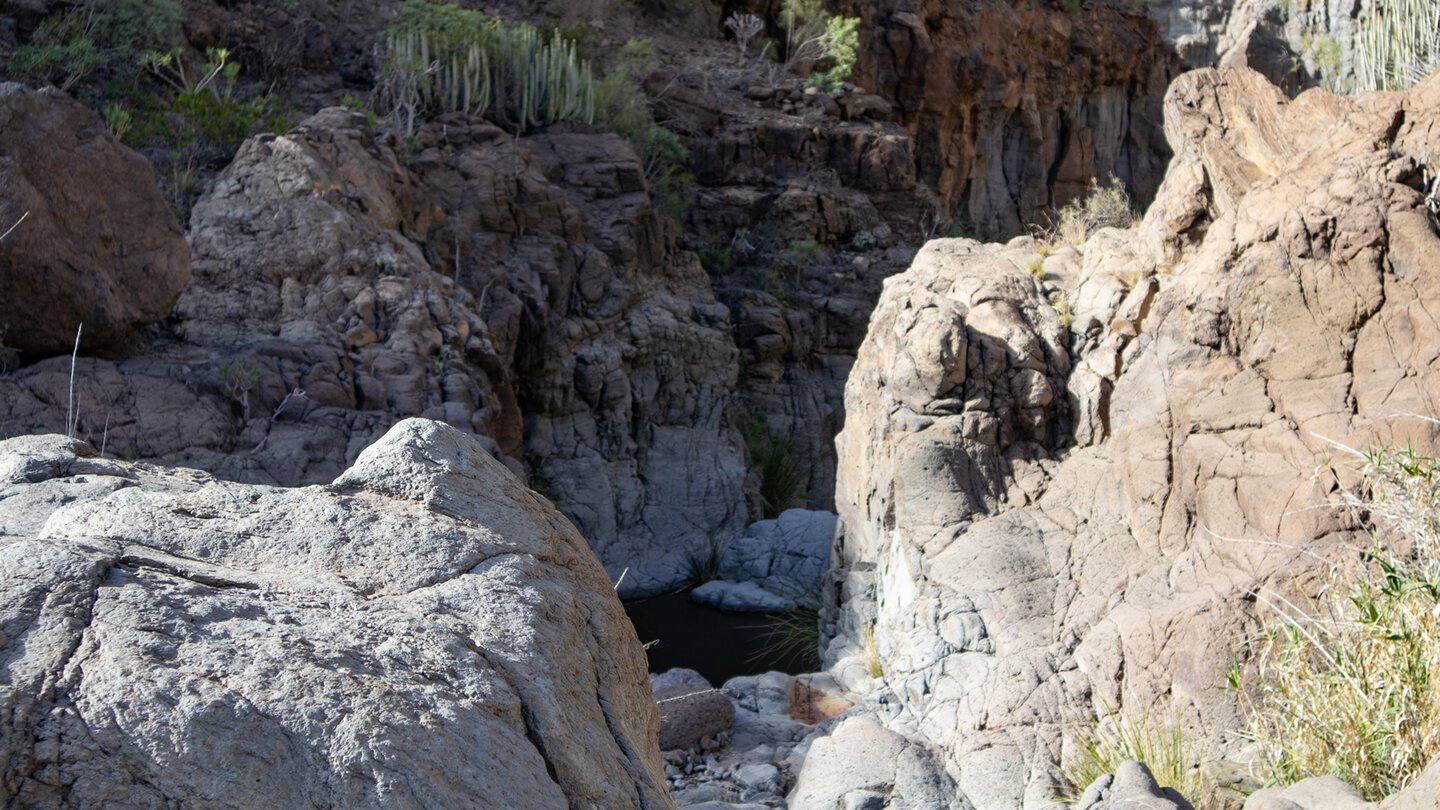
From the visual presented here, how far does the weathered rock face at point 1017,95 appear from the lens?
78.5ft

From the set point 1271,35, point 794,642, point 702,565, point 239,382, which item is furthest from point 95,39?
point 1271,35

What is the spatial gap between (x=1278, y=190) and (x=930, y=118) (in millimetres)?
18602

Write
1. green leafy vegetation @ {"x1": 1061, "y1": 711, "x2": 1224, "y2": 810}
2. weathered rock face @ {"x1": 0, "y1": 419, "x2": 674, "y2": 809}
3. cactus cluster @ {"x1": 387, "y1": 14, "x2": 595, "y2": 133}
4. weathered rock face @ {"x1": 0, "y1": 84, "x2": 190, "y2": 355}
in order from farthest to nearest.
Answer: cactus cluster @ {"x1": 387, "y1": 14, "x2": 595, "y2": 133} → weathered rock face @ {"x1": 0, "y1": 84, "x2": 190, "y2": 355} → green leafy vegetation @ {"x1": 1061, "y1": 711, "x2": 1224, "y2": 810} → weathered rock face @ {"x1": 0, "y1": 419, "x2": 674, "y2": 809}

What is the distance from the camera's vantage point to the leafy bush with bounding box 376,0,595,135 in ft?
47.6

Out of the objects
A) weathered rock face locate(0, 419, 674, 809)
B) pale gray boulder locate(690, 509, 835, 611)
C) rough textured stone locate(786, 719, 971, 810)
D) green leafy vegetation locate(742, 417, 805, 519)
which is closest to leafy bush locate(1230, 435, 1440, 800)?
rough textured stone locate(786, 719, 971, 810)

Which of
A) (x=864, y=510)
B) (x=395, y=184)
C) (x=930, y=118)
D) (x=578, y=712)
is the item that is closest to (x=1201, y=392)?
(x=864, y=510)

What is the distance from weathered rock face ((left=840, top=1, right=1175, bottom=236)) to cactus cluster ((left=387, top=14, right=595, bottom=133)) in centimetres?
857

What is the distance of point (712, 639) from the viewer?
12.2 metres

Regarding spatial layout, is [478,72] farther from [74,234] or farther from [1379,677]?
[1379,677]

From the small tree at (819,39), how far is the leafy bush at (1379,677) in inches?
710

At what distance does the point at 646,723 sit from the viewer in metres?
3.07

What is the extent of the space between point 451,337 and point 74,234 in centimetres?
347

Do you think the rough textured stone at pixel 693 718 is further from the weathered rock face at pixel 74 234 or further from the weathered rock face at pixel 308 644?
the weathered rock face at pixel 74 234

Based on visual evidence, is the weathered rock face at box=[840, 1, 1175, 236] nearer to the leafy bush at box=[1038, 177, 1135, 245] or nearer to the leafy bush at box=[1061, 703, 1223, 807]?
the leafy bush at box=[1038, 177, 1135, 245]
